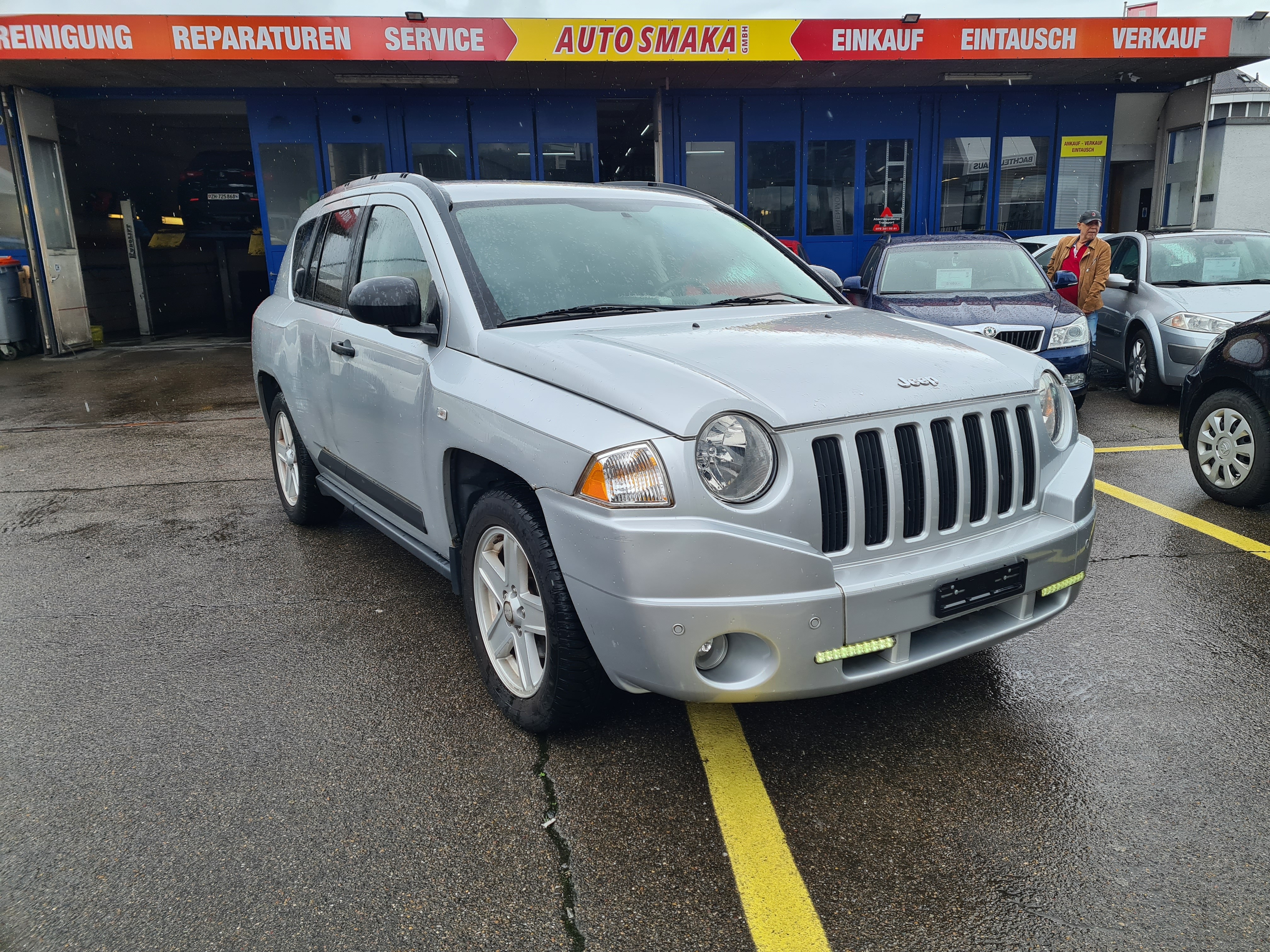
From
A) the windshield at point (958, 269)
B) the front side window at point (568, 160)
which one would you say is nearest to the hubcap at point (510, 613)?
the windshield at point (958, 269)

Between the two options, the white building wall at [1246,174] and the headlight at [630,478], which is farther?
the white building wall at [1246,174]

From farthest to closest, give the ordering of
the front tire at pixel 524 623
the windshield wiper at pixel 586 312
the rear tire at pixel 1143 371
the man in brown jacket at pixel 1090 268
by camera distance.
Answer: the man in brown jacket at pixel 1090 268
the rear tire at pixel 1143 371
the windshield wiper at pixel 586 312
the front tire at pixel 524 623

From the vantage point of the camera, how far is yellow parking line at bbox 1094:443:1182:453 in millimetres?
6961

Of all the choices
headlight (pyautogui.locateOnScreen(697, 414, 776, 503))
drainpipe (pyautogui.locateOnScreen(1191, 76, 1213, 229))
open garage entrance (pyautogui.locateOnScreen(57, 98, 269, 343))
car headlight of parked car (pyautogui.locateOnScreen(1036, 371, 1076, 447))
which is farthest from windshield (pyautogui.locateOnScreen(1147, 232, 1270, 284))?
open garage entrance (pyautogui.locateOnScreen(57, 98, 269, 343))

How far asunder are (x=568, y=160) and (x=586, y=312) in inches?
554

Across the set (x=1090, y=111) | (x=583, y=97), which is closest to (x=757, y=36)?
(x=583, y=97)

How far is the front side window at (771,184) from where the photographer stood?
16.5 meters

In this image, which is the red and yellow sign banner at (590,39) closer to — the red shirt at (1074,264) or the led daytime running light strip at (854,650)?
the red shirt at (1074,264)

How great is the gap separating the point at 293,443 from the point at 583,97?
1279 cm

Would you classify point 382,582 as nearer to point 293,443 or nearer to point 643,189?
point 293,443

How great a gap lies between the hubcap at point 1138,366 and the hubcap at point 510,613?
798 centimetres

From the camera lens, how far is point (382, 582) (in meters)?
4.47

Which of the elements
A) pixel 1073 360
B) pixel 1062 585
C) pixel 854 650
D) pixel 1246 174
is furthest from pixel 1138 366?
pixel 1246 174

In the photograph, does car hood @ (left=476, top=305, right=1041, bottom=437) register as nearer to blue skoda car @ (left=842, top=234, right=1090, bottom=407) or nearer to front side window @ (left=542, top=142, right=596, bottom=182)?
blue skoda car @ (left=842, top=234, right=1090, bottom=407)
